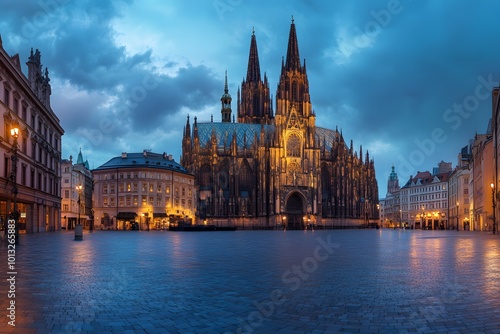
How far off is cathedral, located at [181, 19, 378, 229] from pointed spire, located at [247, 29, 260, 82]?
1357cm

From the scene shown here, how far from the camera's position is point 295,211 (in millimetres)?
122625

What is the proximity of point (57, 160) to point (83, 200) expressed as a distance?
149 feet

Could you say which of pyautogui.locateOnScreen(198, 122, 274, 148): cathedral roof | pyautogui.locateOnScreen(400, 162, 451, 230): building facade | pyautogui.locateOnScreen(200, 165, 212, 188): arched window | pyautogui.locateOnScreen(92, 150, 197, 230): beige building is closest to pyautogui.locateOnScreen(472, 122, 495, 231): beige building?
pyautogui.locateOnScreen(400, 162, 451, 230): building facade

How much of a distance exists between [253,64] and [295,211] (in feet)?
Answer: 155

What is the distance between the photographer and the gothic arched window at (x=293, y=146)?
123213mm

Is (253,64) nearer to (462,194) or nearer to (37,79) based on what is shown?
(462,194)

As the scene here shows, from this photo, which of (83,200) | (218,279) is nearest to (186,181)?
(83,200)

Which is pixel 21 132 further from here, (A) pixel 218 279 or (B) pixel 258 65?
(B) pixel 258 65

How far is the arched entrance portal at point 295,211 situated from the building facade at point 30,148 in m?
64.8

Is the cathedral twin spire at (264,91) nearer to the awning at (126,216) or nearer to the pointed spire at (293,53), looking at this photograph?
the pointed spire at (293,53)

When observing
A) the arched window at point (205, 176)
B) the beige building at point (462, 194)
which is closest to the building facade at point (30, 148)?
the arched window at point (205, 176)

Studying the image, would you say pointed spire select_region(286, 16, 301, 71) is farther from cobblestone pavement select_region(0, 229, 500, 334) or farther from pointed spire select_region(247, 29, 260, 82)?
cobblestone pavement select_region(0, 229, 500, 334)

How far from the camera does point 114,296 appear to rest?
1074 centimetres

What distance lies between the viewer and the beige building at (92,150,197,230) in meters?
97.9
